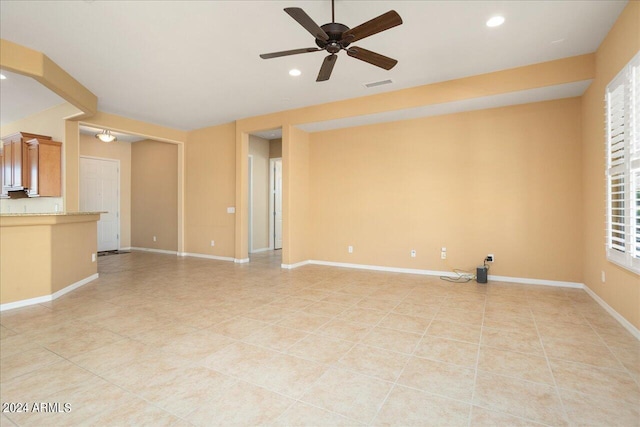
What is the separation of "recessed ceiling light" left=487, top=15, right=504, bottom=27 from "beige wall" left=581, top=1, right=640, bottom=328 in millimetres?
996

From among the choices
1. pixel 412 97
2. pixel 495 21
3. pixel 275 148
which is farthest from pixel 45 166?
pixel 495 21

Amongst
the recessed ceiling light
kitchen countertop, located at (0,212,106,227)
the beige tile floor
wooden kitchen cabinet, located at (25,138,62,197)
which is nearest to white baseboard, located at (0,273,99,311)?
the beige tile floor

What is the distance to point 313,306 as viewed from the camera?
3.61 meters

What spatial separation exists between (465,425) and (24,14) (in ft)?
16.0

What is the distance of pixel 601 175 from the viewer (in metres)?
3.48

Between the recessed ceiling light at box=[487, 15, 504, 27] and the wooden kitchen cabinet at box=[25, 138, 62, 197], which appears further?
the wooden kitchen cabinet at box=[25, 138, 62, 197]

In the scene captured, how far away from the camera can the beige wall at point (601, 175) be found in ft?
8.98

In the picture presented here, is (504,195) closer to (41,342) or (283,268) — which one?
(283,268)

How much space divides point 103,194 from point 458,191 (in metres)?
8.57

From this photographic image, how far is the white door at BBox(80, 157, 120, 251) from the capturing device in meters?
7.73

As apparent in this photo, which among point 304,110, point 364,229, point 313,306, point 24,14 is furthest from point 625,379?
point 24,14

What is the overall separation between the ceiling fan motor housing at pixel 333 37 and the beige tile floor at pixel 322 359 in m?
2.57

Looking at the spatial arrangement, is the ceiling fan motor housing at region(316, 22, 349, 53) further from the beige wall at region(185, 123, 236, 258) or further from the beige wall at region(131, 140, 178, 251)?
the beige wall at region(131, 140, 178, 251)

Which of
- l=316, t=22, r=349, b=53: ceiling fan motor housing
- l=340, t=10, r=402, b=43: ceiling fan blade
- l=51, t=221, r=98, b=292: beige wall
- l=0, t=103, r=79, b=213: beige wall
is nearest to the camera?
l=340, t=10, r=402, b=43: ceiling fan blade
